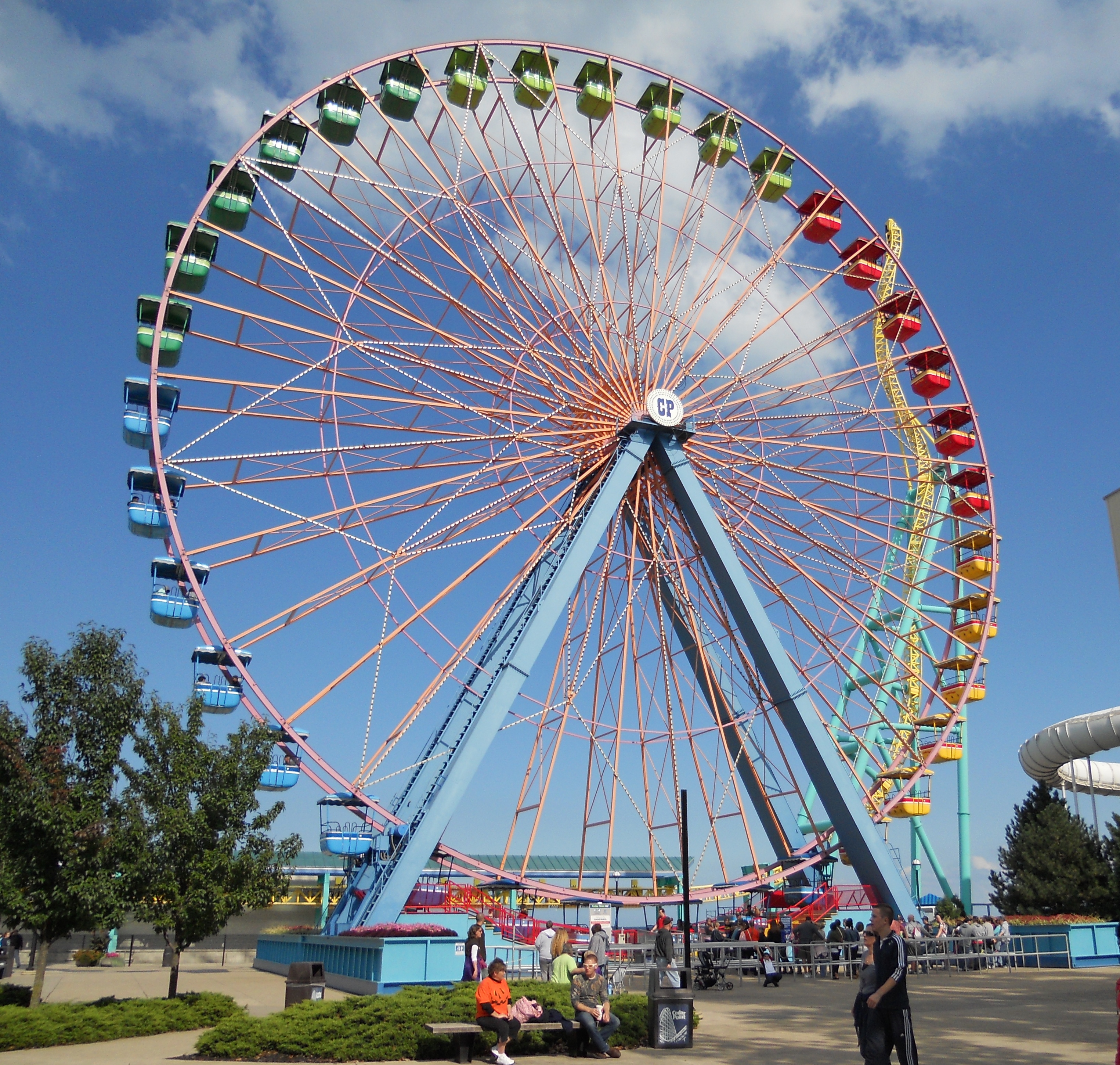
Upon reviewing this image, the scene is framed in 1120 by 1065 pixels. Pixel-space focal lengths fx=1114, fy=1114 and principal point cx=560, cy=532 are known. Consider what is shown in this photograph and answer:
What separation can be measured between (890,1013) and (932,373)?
19.8m

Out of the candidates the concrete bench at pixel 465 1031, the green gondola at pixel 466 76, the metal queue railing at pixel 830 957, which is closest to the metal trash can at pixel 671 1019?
the concrete bench at pixel 465 1031

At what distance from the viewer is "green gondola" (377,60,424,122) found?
20.8m

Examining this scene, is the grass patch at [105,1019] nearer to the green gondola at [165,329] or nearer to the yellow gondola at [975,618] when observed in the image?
the green gondola at [165,329]

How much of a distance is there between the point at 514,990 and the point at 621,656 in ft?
30.6

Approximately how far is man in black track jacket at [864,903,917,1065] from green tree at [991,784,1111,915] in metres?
24.7

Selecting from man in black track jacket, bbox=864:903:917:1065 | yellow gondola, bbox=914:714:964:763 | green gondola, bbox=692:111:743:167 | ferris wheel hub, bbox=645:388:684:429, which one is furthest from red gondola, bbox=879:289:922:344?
man in black track jacket, bbox=864:903:917:1065

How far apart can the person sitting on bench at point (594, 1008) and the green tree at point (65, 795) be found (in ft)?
18.6

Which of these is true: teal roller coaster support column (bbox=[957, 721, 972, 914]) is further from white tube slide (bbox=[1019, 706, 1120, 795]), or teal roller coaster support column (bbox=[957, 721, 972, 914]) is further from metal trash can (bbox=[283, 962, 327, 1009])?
metal trash can (bbox=[283, 962, 327, 1009])

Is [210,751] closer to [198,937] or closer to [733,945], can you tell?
[198,937]

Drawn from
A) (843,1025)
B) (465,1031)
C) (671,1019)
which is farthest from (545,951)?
(465,1031)

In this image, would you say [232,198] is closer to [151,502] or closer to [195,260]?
[195,260]

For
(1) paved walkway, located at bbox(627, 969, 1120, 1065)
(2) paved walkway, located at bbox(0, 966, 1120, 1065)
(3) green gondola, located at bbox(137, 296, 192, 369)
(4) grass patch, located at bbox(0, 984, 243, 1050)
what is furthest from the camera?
(3) green gondola, located at bbox(137, 296, 192, 369)

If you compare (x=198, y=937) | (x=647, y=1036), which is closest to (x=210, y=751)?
(x=198, y=937)

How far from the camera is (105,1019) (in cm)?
1160
